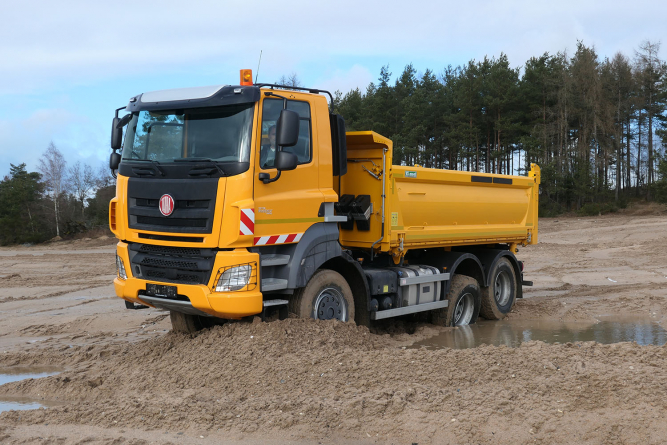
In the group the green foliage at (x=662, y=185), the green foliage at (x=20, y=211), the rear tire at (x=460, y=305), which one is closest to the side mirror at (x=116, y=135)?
→ the rear tire at (x=460, y=305)

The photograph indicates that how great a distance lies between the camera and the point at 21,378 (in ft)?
22.1

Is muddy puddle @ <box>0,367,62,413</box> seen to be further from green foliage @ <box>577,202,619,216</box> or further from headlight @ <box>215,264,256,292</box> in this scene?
green foliage @ <box>577,202,619,216</box>

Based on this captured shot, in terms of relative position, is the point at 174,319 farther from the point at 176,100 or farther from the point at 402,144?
the point at 402,144

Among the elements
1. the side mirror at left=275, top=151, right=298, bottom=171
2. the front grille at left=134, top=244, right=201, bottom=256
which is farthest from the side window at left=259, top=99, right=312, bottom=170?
the front grille at left=134, top=244, right=201, bottom=256

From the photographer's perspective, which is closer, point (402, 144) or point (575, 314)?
point (575, 314)

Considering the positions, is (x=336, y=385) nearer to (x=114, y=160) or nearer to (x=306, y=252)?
(x=306, y=252)

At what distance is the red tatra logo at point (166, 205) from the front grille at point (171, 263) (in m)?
0.40

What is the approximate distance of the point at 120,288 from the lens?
268 inches

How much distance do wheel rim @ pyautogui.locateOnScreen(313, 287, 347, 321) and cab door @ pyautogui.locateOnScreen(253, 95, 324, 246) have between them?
81 cm

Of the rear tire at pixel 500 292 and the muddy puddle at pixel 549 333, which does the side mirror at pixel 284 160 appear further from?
the rear tire at pixel 500 292

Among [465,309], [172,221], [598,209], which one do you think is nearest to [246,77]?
[172,221]

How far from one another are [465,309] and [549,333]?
138 cm

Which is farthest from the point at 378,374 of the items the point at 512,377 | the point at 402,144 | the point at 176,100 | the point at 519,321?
the point at 402,144

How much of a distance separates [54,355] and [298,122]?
4.40 m
